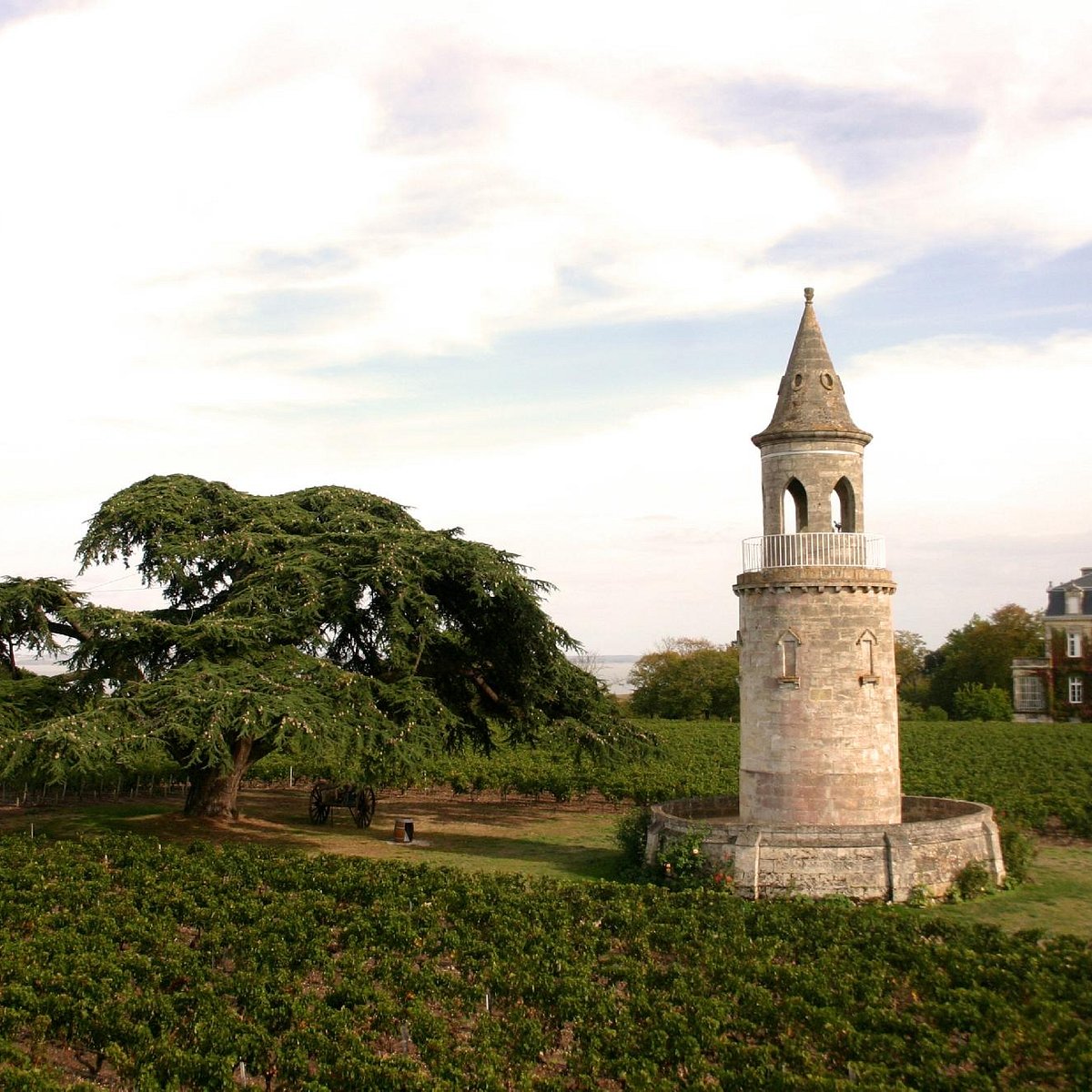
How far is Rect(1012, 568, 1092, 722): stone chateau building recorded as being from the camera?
230 feet

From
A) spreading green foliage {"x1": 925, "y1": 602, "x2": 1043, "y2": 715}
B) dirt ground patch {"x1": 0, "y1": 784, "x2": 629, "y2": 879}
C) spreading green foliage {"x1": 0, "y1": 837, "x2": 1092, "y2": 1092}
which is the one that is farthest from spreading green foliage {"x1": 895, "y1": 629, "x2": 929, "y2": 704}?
spreading green foliage {"x1": 0, "y1": 837, "x2": 1092, "y2": 1092}

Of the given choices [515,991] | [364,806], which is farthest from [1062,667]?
[515,991]

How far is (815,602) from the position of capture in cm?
2278

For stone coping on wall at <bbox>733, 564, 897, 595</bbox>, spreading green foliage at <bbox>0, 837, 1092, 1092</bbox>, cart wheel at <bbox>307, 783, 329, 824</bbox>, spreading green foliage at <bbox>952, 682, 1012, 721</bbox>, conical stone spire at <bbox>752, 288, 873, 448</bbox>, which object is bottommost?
spreading green foliage at <bbox>0, 837, 1092, 1092</bbox>

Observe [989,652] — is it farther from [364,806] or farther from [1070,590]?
[364,806]

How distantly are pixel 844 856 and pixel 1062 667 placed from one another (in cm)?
5613

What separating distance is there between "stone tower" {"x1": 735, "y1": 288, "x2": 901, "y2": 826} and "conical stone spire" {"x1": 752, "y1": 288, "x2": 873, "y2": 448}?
26mm

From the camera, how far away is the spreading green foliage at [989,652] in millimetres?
81750

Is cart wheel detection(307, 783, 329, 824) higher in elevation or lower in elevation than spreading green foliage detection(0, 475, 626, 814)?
A: lower

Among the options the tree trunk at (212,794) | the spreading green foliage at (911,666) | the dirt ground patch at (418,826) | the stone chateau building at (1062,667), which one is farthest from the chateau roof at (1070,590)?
the tree trunk at (212,794)

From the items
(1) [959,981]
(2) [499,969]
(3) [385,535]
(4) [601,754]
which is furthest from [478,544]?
(1) [959,981]

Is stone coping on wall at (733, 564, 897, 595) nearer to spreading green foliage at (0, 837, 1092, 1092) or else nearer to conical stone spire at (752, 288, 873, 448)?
conical stone spire at (752, 288, 873, 448)

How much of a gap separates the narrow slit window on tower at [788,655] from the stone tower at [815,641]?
23 millimetres

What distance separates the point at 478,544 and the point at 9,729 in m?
11.1
